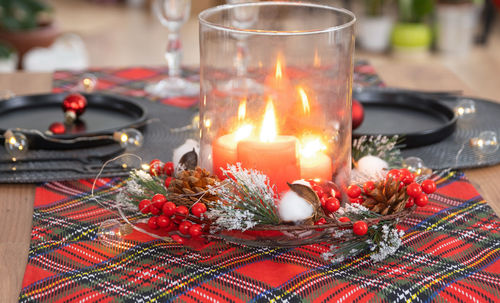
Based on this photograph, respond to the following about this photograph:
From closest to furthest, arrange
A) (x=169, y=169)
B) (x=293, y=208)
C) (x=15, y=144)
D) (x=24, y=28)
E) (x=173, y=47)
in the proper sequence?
(x=293, y=208) < (x=169, y=169) < (x=15, y=144) < (x=173, y=47) < (x=24, y=28)

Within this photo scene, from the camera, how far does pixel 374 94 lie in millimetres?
1005

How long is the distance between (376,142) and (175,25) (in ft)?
1.82

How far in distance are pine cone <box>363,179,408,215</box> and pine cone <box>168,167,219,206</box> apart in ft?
0.49

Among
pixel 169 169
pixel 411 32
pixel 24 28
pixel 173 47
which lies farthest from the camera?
pixel 411 32

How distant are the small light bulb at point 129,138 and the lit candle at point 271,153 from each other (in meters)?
0.27

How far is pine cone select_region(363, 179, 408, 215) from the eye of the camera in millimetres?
585

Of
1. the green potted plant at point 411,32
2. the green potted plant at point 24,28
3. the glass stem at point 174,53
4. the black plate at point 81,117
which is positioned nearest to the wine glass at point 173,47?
the glass stem at point 174,53

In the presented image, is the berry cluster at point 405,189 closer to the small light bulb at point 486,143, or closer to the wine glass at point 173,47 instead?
the small light bulb at point 486,143

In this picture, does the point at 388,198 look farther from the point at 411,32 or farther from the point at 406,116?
the point at 411,32

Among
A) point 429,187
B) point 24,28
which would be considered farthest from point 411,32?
point 429,187

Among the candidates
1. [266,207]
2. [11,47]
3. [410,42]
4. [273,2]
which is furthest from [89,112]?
[410,42]

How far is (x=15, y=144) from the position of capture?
2.60 feet

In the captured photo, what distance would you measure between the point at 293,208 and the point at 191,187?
106 mm

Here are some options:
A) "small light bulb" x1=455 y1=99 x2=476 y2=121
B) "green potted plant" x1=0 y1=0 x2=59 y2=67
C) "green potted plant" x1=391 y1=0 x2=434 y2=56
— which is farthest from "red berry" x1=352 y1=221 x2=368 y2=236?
"green potted plant" x1=391 y1=0 x2=434 y2=56
